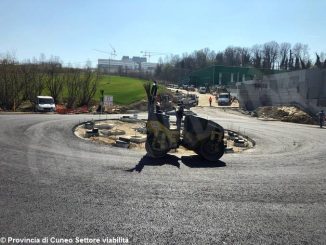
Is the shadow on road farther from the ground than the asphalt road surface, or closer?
closer

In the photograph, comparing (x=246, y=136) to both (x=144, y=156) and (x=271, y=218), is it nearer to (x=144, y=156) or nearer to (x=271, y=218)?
(x=144, y=156)

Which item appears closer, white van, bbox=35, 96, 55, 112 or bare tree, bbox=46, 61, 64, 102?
white van, bbox=35, 96, 55, 112

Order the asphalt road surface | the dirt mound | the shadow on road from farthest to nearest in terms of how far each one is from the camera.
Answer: the dirt mound
the shadow on road
the asphalt road surface

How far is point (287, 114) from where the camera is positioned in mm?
48000

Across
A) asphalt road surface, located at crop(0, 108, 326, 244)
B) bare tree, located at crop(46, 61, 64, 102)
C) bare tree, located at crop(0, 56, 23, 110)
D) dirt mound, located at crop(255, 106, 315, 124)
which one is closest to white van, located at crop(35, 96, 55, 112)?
bare tree, located at crop(0, 56, 23, 110)

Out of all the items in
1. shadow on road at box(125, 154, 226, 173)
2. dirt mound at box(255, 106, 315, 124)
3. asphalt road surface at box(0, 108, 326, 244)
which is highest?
asphalt road surface at box(0, 108, 326, 244)

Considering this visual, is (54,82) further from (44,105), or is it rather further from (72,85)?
(44,105)

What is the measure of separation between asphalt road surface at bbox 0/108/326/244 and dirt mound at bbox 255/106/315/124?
101 ft

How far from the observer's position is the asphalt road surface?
7.47 m

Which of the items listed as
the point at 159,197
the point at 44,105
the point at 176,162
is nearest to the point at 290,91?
the point at 44,105

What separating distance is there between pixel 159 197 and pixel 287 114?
41186 mm

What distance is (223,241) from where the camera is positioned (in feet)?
23.5

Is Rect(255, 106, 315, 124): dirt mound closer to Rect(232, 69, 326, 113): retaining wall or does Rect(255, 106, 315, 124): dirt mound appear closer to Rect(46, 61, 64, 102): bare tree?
Rect(232, 69, 326, 113): retaining wall

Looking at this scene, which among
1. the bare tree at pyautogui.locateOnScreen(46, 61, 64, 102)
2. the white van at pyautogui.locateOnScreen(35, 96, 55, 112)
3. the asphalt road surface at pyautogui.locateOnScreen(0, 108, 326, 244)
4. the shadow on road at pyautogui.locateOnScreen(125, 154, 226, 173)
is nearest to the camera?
the asphalt road surface at pyautogui.locateOnScreen(0, 108, 326, 244)
